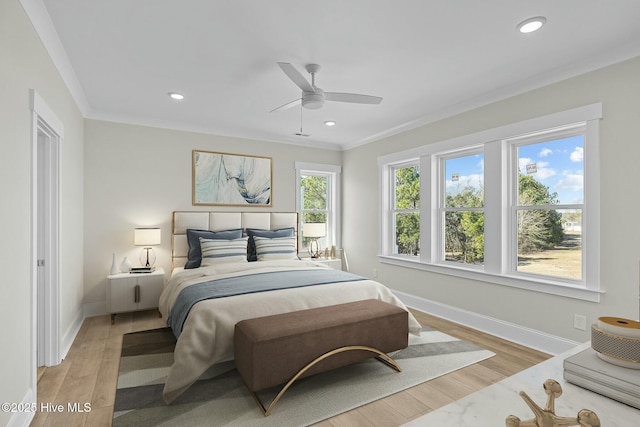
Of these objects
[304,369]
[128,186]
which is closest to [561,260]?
[304,369]

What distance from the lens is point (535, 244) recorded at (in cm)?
335

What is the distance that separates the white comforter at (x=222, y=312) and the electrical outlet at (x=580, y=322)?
1320mm

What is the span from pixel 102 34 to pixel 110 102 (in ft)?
5.34

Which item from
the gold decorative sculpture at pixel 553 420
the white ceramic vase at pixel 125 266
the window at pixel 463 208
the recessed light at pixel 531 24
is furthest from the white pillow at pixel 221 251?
the gold decorative sculpture at pixel 553 420

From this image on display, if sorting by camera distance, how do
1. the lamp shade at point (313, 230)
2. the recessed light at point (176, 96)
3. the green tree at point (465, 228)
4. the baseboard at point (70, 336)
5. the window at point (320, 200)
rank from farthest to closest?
the window at point (320, 200) → the lamp shade at point (313, 230) → the green tree at point (465, 228) → the recessed light at point (176, 96) → the baseboard at point (70, 336)

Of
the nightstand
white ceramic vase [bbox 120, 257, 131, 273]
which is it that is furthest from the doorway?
white ceramic vase [bbox 120, 257, 131, 273]

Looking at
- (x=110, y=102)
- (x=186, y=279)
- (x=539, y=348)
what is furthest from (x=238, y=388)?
(x=110, y=102)

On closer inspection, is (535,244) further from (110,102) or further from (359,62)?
(110,102)

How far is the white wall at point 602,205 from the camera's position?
8.54 ft

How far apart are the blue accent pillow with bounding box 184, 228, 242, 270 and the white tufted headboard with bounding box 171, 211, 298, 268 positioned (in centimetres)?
14

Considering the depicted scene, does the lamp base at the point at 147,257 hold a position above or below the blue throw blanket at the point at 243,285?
above

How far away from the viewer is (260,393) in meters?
2.41

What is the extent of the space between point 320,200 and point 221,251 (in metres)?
2.31

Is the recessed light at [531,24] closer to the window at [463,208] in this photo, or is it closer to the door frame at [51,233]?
the window at [463,208]
